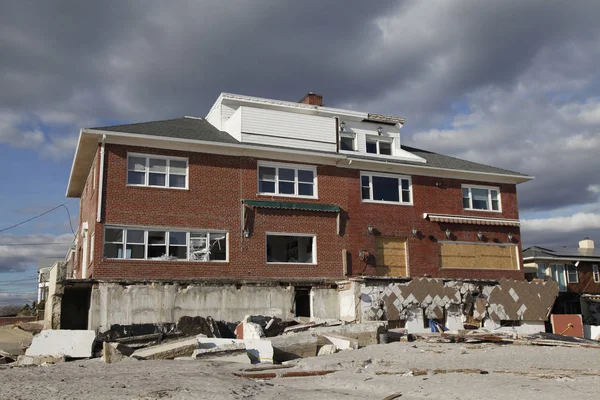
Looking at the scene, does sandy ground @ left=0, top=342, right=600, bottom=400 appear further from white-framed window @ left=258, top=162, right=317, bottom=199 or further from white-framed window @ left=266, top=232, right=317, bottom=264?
white-framed window @ left=258, top=162, right=317, bottom=199

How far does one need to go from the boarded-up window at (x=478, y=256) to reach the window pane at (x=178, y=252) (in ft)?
40.4

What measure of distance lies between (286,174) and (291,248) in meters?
3.52

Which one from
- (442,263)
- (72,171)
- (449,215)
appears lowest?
(442,263)

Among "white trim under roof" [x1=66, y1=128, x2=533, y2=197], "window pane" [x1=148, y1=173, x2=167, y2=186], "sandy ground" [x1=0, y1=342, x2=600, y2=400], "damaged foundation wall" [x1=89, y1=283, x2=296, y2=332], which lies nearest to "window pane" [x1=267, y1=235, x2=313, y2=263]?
"damaged foundation wall" [x1=89, y1=283, x2=296, y2=332]

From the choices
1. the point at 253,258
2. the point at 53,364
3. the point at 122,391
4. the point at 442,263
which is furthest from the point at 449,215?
the point at 122,391

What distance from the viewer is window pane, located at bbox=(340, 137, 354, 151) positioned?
28200 millimetres

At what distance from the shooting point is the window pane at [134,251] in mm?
22375

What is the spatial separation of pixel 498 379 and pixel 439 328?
1249cm

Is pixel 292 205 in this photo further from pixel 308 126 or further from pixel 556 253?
pixel 556 253

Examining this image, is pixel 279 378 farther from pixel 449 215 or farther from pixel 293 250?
pixel 449 215

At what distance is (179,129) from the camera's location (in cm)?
2484

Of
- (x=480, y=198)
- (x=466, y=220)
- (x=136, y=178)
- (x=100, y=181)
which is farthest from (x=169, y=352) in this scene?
(x=480, y=198)

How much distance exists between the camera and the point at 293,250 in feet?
88.8

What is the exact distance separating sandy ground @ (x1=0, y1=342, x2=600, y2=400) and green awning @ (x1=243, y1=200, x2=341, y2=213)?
30.2 feet
